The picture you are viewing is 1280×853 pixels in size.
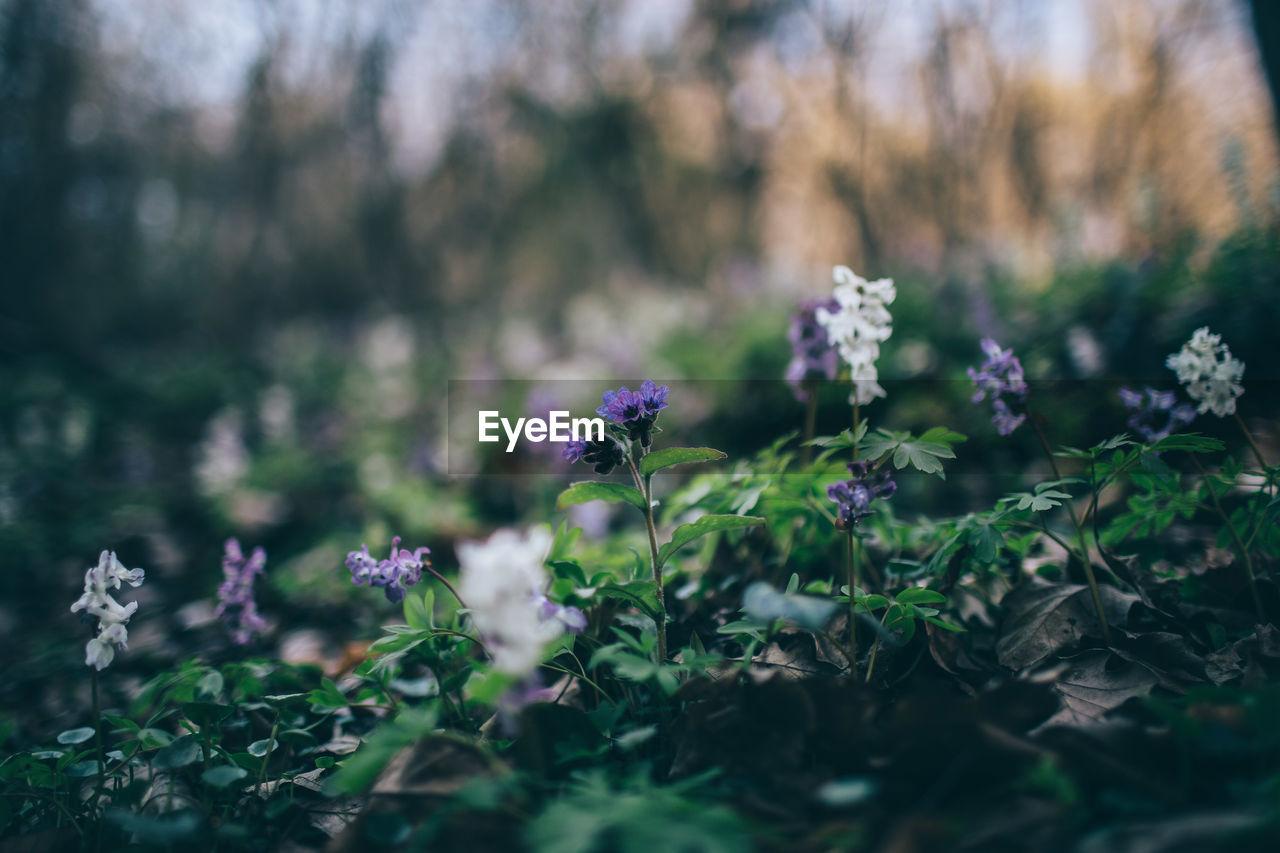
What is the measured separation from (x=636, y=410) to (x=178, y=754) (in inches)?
44.6

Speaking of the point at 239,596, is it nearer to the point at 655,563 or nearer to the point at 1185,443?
the point at 655,563

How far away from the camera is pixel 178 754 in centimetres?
125

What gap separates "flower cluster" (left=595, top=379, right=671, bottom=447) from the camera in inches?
50.2

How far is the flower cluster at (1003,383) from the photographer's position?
4.53ft

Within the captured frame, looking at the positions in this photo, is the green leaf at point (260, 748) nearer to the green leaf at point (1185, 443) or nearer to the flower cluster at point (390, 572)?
the flower cluster at point (390, 572)

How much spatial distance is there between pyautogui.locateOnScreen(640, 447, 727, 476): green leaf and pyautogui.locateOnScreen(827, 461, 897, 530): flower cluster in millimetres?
247

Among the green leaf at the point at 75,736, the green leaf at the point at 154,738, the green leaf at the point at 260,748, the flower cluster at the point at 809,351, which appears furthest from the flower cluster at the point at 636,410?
the green leaf at the point at 75,736

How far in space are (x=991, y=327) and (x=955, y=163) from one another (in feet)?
12.8

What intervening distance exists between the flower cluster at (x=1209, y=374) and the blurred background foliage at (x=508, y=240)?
1.92m

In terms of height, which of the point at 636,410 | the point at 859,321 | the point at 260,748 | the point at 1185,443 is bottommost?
the point at 260,748

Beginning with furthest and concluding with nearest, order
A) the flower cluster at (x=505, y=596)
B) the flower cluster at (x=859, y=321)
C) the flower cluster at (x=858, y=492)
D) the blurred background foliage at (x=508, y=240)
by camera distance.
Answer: the blurred background foliage at (x=508, y=240)
the flower cluster at (x=859, y=321)
the flower cluster at (x=858, y=492)
the flower cluster at (x=505, y=596)

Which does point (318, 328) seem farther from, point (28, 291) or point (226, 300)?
point (28, 291)

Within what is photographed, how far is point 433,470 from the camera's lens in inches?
193

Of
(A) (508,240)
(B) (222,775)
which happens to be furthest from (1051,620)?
(A) (508,240)
